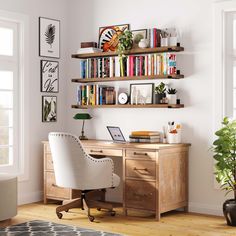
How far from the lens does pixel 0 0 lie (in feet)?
20.4

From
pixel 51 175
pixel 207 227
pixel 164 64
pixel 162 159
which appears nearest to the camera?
pixel 207 227

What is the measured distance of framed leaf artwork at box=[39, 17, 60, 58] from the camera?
6.69m

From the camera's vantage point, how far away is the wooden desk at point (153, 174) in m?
5.54

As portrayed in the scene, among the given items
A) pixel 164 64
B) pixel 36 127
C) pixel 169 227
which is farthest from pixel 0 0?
pixel 169 227

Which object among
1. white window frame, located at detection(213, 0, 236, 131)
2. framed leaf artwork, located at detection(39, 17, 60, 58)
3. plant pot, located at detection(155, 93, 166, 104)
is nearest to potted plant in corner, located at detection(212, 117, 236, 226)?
white window frame, located at detection(213, 0, 236, 131)

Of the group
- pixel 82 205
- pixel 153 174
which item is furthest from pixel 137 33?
pixel 82 205

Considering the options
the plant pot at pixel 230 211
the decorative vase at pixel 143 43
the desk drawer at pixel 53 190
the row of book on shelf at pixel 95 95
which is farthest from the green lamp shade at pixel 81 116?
the plant pot at pixel 230 211

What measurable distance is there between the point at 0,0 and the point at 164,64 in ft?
6.77

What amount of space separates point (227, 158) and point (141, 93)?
1.43 metres

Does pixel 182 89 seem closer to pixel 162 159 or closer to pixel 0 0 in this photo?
pixel 162 159

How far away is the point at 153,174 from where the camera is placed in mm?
5543

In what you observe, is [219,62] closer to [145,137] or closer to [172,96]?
[172,96]

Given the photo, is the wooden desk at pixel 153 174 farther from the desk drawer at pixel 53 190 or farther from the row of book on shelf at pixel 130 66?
the row of book on shelf at pixel 130 66

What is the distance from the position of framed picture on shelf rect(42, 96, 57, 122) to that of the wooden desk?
3.47 feet
